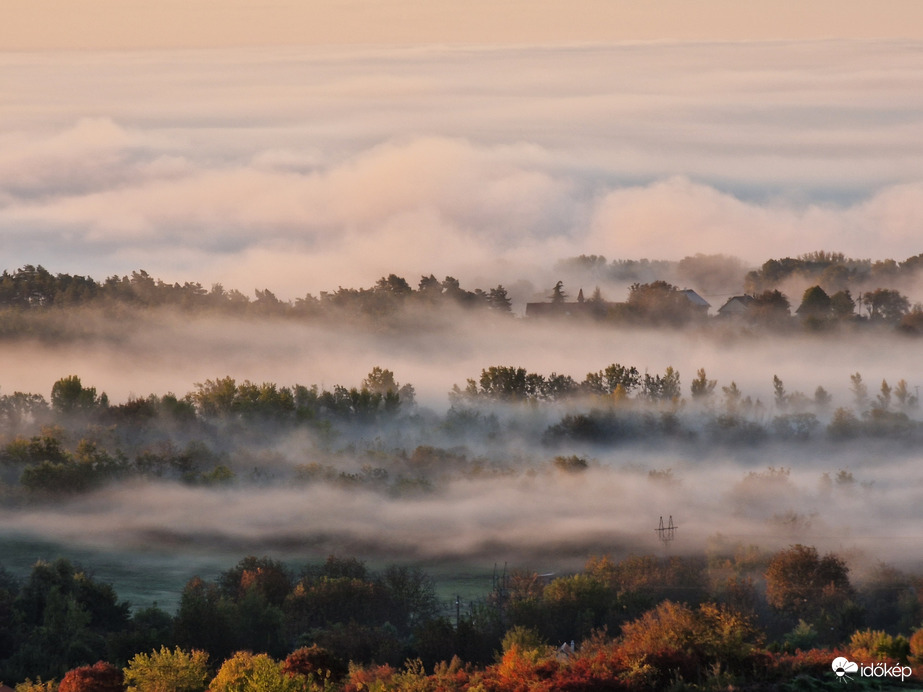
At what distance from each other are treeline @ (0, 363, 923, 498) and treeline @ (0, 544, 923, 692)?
165 ft

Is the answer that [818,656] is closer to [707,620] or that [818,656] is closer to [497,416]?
[707,620]

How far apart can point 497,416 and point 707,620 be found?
132529 millimetres

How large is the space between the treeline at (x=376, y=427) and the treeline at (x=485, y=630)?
50387mm

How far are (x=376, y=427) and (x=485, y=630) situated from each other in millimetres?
101404

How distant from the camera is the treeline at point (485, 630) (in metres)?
48.4

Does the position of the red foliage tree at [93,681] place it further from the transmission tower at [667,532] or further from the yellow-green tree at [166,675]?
the transmission tower at [667,532]

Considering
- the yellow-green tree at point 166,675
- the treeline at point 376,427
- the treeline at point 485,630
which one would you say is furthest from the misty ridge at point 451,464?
the yellow-green tree at point 166,675

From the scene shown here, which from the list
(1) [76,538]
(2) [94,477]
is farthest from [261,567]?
(2) [94,477]

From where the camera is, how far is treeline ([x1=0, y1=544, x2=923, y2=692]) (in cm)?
4838

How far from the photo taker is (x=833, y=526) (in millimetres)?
133625

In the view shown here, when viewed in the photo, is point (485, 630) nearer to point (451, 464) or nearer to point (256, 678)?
point (256, 678)

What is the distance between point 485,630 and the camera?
76062 millimetres

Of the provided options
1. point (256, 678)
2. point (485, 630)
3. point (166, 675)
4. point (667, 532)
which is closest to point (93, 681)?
point (166, 675)

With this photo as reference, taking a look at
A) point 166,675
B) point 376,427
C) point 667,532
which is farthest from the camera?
point 376,427
